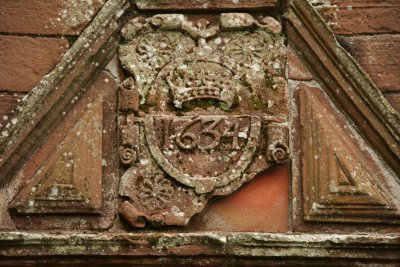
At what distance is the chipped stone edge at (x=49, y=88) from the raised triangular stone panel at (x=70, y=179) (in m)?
0.18

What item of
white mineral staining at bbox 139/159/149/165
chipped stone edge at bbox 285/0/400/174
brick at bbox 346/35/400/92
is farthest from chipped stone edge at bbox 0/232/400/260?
brick at bbox 346/35/400/92

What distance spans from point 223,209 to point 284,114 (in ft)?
1.86

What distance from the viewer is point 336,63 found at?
16.6 feet

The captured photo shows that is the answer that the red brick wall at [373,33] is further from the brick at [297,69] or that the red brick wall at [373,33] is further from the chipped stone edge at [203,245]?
the chipped stone edge at [203,245]

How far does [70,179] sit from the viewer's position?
4824 mm

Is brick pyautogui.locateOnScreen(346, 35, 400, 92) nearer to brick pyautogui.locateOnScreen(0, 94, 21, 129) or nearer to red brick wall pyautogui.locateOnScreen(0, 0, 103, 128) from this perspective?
red brick wall pyautogui.locateOnScreen(0, 0, 103, 128)

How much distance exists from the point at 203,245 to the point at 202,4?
1.26 m

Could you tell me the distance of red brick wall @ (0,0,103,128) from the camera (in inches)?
198

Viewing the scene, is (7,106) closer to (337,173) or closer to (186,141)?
(186,141)

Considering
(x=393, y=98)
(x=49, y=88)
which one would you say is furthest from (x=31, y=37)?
(x=393, y=98)

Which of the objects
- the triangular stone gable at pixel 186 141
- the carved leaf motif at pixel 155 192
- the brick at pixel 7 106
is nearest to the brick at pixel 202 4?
the triangular stone gable at pixel 186 141

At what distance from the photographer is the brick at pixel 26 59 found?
5023 millimetres

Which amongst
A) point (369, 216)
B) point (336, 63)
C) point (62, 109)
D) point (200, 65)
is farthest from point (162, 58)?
point (369, 216)

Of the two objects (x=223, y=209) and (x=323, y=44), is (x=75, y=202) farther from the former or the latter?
(x=323, y=44)
